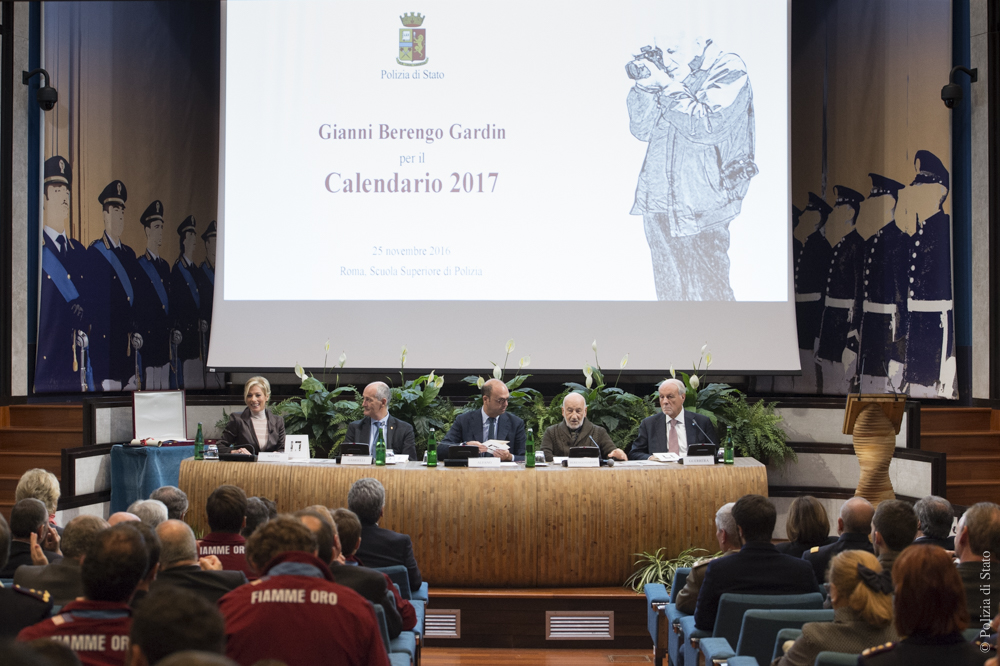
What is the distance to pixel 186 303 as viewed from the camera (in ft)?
25.4

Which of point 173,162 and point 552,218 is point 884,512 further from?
point 173,162

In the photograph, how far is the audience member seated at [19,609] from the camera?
218 cm

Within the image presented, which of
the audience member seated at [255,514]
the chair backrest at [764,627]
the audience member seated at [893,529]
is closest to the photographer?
the chair backrest at [764,627]

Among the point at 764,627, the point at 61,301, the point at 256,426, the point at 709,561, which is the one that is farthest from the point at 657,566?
the point at 61,301

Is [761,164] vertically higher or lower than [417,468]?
higher

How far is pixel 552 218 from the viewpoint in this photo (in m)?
6.71

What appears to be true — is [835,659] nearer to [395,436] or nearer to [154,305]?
[395,436]

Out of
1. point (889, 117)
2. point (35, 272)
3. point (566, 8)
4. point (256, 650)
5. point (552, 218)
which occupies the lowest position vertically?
point (256, 650)

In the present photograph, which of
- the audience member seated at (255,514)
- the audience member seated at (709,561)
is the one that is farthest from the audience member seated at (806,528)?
the audience member seated at (255,514)

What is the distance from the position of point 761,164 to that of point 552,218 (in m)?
1.64

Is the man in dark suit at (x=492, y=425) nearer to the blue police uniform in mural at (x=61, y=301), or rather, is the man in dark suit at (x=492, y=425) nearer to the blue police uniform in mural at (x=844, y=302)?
the blue police uniform in mural at (x=844, y=302)

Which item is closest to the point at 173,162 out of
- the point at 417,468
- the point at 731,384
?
the point at 417,468

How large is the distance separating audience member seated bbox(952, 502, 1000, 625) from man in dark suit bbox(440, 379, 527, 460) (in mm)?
2906

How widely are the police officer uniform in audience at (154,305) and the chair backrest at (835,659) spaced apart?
6.43 m
